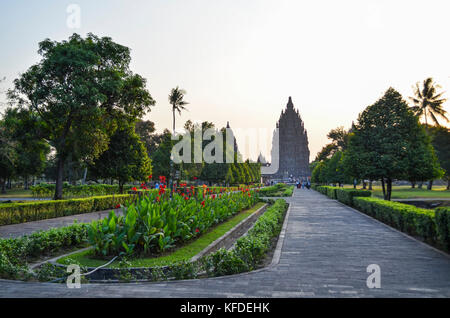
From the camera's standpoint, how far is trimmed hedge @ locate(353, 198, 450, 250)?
765cm

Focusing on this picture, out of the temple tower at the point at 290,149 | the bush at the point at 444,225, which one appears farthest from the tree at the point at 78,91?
→ the temple tower at the point at 290,149

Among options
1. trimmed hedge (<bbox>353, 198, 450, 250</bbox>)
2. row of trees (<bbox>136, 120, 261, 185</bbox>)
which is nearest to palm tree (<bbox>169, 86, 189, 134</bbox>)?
row of trees (<bbox>136, 120, 261, 185</bbox>)

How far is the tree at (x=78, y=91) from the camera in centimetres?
1862

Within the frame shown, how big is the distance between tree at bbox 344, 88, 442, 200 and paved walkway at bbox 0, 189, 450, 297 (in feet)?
39.9

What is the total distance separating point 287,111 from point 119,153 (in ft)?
345

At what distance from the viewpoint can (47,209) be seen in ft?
50.9

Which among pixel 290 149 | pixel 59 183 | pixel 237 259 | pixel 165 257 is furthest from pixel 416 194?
pixel 290 149

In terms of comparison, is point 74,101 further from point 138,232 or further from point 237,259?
point 237,259

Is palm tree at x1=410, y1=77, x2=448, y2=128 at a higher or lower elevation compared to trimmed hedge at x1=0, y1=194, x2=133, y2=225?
higher

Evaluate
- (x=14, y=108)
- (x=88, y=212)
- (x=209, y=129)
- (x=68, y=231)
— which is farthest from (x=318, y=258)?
(x=209, y=129)

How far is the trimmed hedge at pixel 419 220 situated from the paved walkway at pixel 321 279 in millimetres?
495

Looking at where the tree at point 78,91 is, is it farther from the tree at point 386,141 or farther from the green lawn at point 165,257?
the tree at point 386,141

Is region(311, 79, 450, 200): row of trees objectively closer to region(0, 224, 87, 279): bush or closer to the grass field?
the grass field

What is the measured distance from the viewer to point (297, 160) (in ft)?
406
